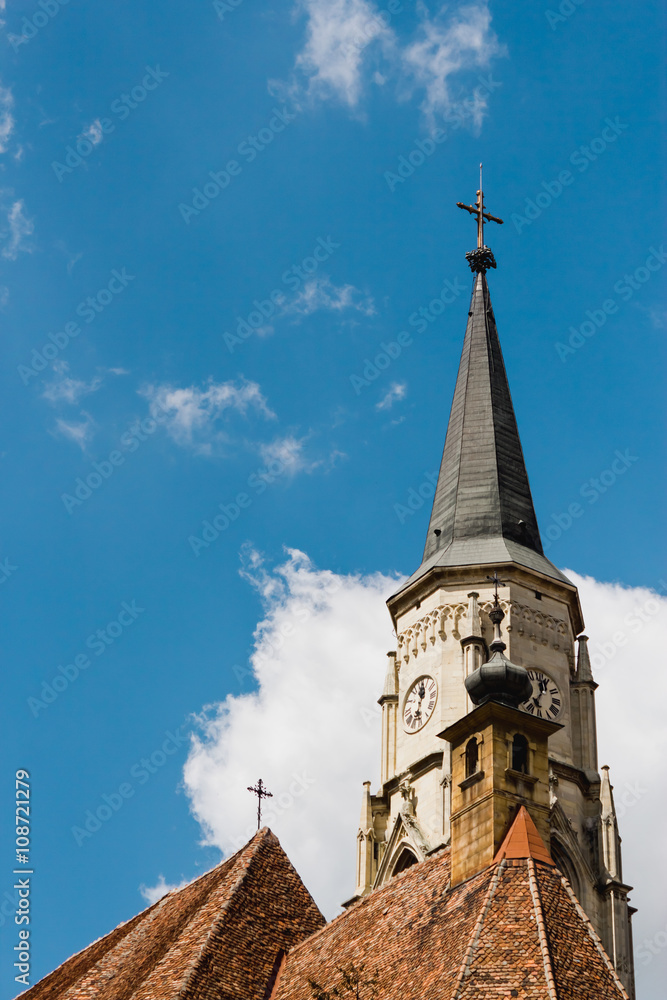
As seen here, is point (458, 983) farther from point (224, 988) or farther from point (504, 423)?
point (504, 423)

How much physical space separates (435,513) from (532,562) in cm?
460

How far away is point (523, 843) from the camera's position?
981 inches

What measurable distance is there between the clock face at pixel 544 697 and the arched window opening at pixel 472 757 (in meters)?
22.3

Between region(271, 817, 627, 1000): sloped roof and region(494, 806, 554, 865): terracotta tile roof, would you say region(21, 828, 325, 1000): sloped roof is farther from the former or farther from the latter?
region(494, 806, 554, 865): terracotta tile roof

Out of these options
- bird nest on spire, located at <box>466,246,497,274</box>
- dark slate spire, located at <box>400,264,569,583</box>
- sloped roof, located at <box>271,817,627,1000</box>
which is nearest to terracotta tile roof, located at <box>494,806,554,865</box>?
sloped roof, located at <box>271,817,627,1000</box>

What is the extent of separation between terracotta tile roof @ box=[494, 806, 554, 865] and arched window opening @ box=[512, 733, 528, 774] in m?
1.17

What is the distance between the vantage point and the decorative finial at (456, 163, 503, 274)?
63.8 meters

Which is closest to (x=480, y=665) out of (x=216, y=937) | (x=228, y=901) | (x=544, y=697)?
(x=544, y=697)

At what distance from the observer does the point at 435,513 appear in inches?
2173

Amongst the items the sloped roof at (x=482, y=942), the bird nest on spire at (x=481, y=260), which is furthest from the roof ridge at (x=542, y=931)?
the bird nest on spire at (x=481, y=260)

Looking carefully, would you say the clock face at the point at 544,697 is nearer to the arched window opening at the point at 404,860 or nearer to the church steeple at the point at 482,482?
the church steeple at the point at 482,482

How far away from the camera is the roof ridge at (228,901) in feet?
91.5

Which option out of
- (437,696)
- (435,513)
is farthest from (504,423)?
(437,696)

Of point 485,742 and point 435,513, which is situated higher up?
point 435,513
